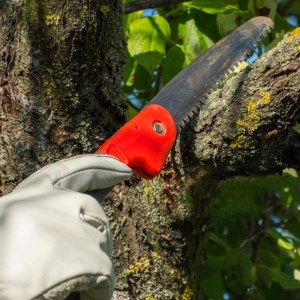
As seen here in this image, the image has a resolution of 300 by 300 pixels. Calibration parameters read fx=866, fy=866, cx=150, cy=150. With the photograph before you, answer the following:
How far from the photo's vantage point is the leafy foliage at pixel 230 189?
8.13 feet

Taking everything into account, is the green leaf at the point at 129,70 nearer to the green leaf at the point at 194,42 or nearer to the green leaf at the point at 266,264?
the green leaf at the point at 194,42

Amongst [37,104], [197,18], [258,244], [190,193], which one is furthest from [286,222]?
[37,104]

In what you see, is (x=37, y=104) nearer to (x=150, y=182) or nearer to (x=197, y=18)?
(x=150, y=182)

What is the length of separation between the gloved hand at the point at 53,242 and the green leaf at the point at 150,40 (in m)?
1.05

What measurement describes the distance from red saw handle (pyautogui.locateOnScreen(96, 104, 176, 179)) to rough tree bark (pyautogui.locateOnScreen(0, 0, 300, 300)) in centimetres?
10

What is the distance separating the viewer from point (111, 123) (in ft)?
6.18

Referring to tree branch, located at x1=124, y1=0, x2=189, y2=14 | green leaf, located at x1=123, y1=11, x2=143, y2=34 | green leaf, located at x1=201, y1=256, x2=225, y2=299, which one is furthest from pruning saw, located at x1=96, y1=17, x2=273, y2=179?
green leaf, located at x1=201, y1=256, x2=225, y2=299

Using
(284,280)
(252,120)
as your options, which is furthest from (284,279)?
(252,120)

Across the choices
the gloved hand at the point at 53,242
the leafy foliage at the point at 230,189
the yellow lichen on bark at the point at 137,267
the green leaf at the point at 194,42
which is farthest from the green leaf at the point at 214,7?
the gloved hand at the point at 53,242

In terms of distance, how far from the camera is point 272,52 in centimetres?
175

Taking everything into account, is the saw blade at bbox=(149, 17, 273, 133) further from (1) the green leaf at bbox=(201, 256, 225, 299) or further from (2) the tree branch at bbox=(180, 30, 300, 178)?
(1) the green leaf at bbox=(201, 256, 225, 299)

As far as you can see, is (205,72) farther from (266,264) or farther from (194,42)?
(266,264)

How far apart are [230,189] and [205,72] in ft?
3.11

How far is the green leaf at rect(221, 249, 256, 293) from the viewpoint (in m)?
2.53
